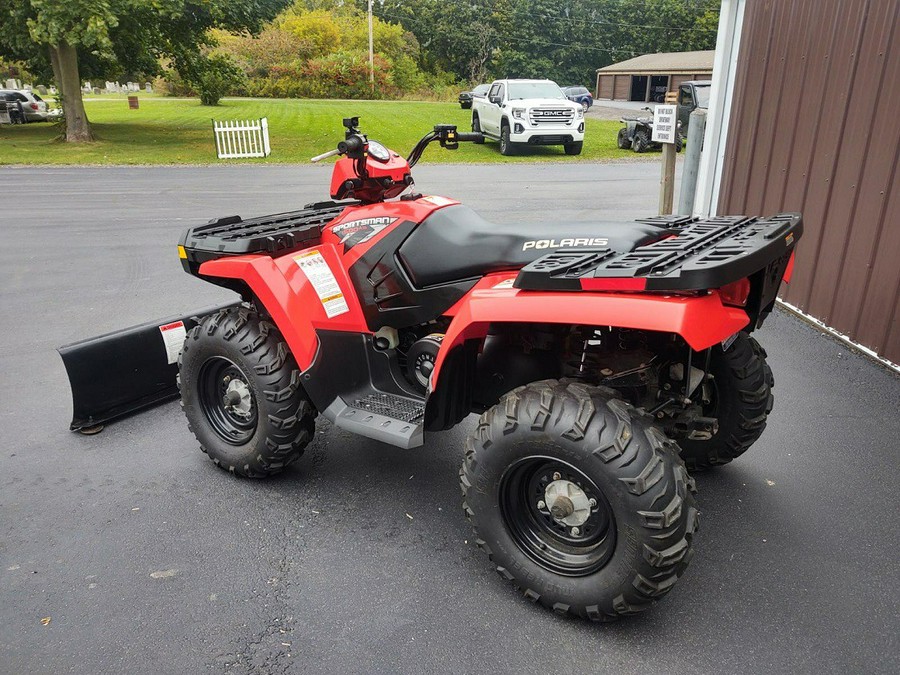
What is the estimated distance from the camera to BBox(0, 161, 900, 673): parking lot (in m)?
2.46

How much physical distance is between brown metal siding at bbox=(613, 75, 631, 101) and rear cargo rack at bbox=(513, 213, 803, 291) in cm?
5871

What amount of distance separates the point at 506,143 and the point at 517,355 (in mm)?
17379

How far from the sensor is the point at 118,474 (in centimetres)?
368

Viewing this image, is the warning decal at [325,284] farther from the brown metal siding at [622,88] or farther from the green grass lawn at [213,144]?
the brown metal siding at [622,88]

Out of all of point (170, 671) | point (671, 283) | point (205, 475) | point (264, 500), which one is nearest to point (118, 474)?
point (205, 475)

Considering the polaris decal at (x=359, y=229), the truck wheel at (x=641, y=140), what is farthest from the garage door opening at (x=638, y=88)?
the polaris decal at (x=359, y=229)

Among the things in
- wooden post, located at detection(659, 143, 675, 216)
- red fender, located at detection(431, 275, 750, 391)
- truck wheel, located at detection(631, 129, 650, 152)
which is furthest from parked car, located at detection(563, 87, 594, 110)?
red fender, located at detection(431, 275, 750, 391)

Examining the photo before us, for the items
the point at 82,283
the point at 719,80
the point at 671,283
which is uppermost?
the point at 719,80

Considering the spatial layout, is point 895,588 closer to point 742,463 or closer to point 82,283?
point 742,463

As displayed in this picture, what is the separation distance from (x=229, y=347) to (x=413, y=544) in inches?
50.6

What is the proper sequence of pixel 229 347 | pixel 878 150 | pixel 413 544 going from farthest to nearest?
pixel 878 150
pixel 229 347
pixel 413 544

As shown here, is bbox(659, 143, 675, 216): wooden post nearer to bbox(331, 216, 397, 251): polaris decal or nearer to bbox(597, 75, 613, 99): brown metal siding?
bbox(331, 216, 397, 251): polaris decal

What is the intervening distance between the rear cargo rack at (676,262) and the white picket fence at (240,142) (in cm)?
1878

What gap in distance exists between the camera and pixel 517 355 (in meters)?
2.99
